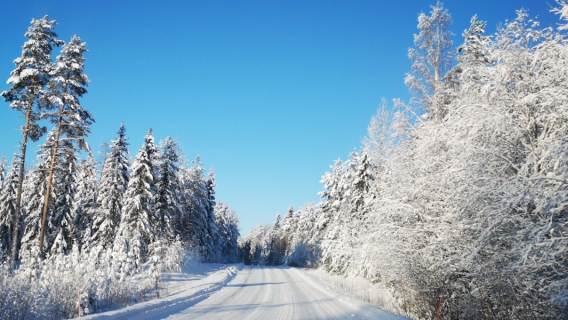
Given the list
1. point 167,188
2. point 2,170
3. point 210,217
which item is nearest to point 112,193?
point 167,188

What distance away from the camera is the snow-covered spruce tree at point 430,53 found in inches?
719

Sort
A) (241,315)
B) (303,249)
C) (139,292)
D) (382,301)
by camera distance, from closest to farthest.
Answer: (241,315), (139,292), (382,301), (303,249)

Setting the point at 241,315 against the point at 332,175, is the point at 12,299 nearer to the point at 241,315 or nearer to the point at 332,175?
the point at 241,315

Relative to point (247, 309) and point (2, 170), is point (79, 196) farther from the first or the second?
point (247, 309)

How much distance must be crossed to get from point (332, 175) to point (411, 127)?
1120 inches

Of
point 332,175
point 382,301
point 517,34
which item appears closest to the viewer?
point 517,34

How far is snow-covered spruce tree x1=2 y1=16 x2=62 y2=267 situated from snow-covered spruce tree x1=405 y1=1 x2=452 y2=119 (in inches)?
713

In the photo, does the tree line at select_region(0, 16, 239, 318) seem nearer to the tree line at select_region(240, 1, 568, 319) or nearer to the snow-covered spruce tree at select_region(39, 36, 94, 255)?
the snow-covered spruce tree at select_region(39, 36, 94, 255)

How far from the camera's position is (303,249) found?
73.2 meters

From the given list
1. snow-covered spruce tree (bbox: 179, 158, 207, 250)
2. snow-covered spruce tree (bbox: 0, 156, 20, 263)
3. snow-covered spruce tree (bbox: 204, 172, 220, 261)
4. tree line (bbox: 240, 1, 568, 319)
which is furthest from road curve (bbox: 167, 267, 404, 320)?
→ snow-covered spruce tree (bbox: 204, 172, 220, 261)

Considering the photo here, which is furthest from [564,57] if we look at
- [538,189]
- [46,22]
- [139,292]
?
[46,22]

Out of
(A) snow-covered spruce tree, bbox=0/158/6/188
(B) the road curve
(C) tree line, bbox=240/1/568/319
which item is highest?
(A) snow-covered spruce tree, bbox=0/158/6/188

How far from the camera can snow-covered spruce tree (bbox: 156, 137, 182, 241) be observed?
35875mm

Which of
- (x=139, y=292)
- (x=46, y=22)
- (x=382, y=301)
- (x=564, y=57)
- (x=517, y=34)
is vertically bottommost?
(x=382, y=301)
